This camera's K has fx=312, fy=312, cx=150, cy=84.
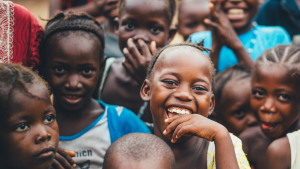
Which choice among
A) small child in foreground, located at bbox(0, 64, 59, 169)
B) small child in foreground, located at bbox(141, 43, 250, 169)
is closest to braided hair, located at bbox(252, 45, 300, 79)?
small child in foreground, located at bbox(141, 43, 250, 169)

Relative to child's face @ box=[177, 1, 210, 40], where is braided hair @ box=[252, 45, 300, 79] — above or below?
above

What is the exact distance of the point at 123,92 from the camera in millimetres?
2955

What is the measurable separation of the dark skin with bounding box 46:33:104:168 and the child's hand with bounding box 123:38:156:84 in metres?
0.33

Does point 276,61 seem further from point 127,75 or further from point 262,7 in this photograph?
point 262,7

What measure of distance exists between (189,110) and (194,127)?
0.55ft

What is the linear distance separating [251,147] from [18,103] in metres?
2.04

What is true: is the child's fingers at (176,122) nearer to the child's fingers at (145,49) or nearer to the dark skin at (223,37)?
the child's fingers at (145,49)

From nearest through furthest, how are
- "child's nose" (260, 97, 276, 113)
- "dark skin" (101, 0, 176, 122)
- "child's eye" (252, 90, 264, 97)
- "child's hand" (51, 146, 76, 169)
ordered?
"child's hand" (51, 146, 76, 169), "child's nose" (260, 97, 276, 113), "child's eye" (252, 90, 264, 97), "dark skin" (101, 0, 176, 122)

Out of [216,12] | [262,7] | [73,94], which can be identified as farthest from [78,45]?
[262,7]

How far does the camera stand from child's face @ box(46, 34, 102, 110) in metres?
2.28

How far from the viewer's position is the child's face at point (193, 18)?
424 centimetres

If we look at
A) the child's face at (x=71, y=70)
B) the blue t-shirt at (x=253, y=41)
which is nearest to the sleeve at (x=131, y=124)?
the child's face at (x=71, y=70)

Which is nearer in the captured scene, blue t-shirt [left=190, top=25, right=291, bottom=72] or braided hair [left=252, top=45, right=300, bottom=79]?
Result: braided hair [left=252, top=45, right=300, bottom=79]

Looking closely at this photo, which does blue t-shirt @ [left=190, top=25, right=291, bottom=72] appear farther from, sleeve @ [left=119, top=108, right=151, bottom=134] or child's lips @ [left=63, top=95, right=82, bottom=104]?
child's lips @ [left=63, top=95, right=82, bottom=104]
